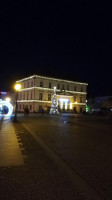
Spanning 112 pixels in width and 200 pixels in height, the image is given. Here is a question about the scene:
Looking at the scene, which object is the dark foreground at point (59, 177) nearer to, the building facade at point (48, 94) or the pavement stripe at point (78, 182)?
the pavement stripe at point (78, 182)

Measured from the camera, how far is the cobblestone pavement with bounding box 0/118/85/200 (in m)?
4.45

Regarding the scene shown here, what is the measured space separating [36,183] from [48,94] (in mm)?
70982

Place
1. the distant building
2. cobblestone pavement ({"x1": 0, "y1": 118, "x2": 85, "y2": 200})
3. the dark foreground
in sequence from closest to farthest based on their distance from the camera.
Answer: cobblestone pavement ({"x1": 0, "y1": 118, "x2": 85, "y2": 200})
the dark foreground
the distant building

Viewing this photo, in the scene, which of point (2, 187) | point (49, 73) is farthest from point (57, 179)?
point (49, 73)

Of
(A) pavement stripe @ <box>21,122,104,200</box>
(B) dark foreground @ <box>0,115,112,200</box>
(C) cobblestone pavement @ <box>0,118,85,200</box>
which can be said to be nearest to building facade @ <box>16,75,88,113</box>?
(B) dark foreground @ <box>0,115,112,200</box>

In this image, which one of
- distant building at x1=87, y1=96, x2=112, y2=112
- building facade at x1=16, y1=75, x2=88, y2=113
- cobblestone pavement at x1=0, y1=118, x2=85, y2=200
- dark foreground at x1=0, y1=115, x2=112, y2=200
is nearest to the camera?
cobblestone pavement at x1=0, y1=118, x2=85, y2=200

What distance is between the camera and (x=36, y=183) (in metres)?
5.14

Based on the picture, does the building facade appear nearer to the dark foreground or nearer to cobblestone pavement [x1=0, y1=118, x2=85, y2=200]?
the dark foreground

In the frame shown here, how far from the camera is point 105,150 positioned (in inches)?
369

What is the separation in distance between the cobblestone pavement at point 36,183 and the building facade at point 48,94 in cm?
6625

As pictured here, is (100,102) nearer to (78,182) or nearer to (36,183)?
(78,182)

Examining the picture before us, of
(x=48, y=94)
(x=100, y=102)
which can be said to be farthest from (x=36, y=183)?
(x=100, y=102)

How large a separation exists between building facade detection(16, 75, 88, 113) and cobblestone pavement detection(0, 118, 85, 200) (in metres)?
66.2

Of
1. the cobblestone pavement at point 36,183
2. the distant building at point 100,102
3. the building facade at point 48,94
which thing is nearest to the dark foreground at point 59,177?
the cobblestone pavement at point 36,183
